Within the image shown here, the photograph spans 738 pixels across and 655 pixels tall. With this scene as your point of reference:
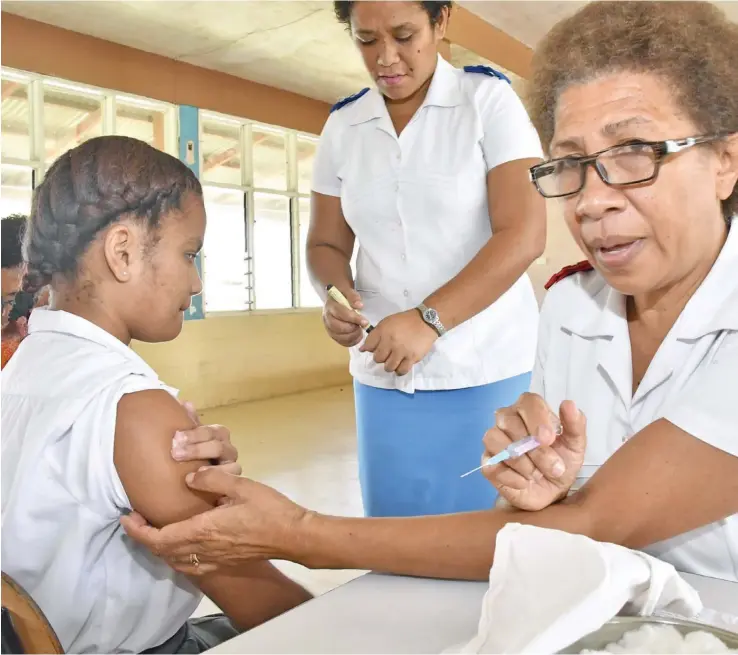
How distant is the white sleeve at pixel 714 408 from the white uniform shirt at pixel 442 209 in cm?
79

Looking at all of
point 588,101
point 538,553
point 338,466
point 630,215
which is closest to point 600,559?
point 538,553

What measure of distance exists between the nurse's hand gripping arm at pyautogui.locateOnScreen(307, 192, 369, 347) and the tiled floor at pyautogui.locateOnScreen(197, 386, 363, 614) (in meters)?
1.01

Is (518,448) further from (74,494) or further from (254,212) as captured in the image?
(254,212)

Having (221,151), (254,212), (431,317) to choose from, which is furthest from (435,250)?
(254,212)

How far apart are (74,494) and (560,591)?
25.9 inches

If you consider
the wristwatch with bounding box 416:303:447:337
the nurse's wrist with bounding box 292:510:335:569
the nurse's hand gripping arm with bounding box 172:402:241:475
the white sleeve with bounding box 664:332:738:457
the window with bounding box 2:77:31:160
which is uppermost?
the window with bounding box 2:77:31:160

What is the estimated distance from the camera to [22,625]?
64 centimetres

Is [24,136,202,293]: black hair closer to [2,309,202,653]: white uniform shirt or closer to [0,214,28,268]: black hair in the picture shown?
[2,309,202,653]: white uniform shirt

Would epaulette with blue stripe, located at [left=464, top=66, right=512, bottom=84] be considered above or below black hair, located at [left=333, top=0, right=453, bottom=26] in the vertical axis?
below

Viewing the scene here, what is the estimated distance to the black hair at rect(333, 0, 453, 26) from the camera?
1537mm

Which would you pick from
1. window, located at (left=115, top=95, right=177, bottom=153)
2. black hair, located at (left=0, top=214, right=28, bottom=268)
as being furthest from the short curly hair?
window, located at (left=115, top=95, right=177, bottom=153)

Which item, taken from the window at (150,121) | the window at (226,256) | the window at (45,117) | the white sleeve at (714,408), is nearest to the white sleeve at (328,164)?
the white sleeve at (714,408)

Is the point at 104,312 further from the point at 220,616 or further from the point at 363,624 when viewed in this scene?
the point at 363,624

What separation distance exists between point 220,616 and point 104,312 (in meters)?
0.53
